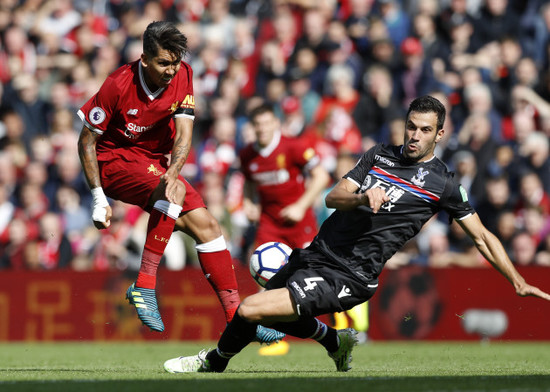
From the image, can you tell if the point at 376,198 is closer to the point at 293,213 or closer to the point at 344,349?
the point at 344,349

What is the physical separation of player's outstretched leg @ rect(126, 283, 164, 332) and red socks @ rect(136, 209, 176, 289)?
0.12 meters

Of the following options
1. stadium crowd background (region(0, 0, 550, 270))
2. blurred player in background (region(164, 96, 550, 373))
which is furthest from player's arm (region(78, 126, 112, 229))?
stadium crowd background (region(0, 0, 550, 270))

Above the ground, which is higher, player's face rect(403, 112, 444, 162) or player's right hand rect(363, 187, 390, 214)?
player's face rect(403, 112, 444, 162)

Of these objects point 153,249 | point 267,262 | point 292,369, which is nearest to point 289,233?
point 267,262

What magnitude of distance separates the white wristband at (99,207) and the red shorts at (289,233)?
3485mm

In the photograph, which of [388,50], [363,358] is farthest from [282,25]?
[363,358]

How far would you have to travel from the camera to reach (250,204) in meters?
12.2

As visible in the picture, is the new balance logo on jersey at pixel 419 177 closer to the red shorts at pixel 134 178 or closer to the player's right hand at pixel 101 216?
the red shorts at pixel 134 178

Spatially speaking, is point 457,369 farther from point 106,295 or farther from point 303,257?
point 106,295

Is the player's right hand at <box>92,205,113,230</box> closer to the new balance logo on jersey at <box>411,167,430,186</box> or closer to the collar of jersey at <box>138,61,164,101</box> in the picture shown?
the collar of jersey at <box>138,61,164,101</box>

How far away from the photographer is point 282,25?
16.7 meters

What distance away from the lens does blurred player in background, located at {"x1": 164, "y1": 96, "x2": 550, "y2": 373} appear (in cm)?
785

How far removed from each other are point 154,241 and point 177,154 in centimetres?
79

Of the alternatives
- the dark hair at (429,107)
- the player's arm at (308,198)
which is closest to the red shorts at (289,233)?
the player's arm at (308,198)
